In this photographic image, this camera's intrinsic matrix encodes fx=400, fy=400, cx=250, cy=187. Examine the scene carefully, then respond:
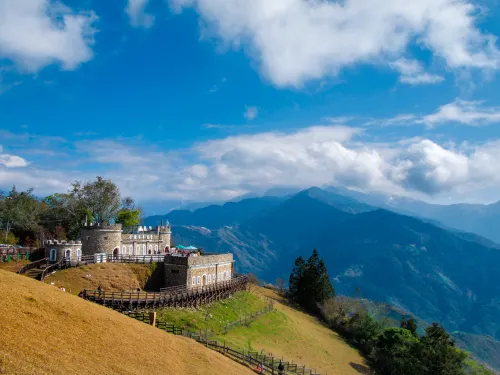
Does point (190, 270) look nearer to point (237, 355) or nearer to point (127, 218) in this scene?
point (237, 355)

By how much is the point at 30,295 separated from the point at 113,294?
1466 cm

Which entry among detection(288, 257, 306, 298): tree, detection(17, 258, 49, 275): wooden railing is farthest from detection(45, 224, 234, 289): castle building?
detection(288, 257, 306, 298): tree

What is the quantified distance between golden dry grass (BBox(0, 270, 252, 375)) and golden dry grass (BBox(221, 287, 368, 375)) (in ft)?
43.8

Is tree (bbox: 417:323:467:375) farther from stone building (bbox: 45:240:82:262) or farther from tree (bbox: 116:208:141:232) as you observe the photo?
tree (bbox: 116:208:141:232)

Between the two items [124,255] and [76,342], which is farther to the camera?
[124,255]

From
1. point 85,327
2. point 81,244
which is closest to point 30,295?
point 85,327

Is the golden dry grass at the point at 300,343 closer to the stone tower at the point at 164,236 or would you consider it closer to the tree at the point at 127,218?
the stone tower at the point at 164,236

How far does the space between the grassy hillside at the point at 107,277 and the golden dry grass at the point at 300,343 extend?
1270 cm

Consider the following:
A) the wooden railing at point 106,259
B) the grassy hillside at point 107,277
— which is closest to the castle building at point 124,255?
the wooden railing at point 106,259

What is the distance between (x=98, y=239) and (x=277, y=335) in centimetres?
2550

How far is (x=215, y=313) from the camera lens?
47.0 m

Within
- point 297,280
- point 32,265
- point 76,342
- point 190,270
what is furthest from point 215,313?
point 297,280

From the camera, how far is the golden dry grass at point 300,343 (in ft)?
144

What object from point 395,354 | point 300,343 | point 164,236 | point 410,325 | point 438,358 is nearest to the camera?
point 438,358
